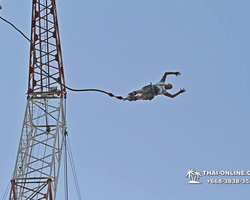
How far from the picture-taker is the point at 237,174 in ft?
162

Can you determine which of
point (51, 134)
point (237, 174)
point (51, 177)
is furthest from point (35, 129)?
point (237, 174)

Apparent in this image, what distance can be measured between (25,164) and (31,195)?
287 cm

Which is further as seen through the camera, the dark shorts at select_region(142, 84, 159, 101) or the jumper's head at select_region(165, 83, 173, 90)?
the jumper's head at select_region(165, 83, 173, 90)

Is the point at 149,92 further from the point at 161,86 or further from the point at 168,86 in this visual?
the point at 168,86

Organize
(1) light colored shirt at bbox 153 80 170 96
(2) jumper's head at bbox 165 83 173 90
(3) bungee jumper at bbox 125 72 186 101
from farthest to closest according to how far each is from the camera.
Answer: (2) jumper's head at bbox 165 83 173 90 < (1) light colored shirt at bbox 153 80 170 96 < (3) bungee jumper at bbox 125 72 186 101

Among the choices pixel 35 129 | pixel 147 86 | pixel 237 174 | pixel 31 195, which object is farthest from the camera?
pixel 237 174

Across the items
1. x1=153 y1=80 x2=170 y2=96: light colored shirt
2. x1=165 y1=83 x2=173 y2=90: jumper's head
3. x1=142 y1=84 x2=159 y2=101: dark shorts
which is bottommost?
x1=142 y1=84 x2=159 y2=101: dark shorts

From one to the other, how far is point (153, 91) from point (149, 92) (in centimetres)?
32

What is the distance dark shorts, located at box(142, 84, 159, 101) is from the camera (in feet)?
119

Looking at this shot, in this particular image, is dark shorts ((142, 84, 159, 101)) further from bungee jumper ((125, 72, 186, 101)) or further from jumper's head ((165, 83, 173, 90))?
jumper's head ((165, 83, 173, 90))

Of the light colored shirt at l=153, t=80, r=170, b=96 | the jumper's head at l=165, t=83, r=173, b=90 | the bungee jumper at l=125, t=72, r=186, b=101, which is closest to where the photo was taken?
the bungee jumper at l=125, t=72, r=186, b=101

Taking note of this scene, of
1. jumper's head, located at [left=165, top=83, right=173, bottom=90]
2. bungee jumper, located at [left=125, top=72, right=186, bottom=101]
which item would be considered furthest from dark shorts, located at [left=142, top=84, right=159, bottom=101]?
jumper's head, located at [left=165, top=83, right=173, bottom=90]

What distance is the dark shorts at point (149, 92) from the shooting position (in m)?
36.2

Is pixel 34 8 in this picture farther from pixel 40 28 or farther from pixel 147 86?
pixel 147 86
